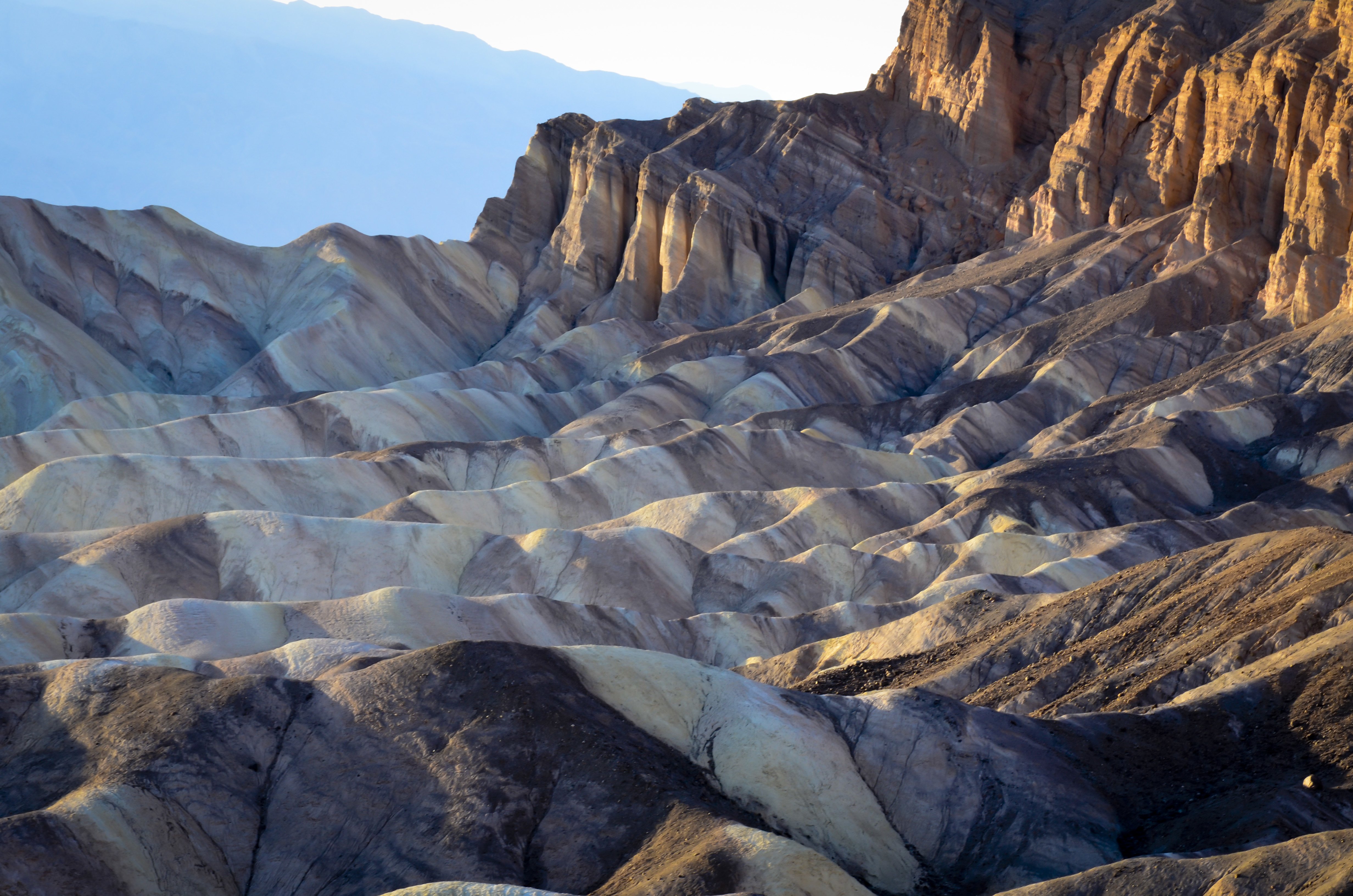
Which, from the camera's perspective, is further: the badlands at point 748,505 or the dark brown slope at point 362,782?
the badlands at point 748,505

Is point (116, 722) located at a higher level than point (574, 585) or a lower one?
higher

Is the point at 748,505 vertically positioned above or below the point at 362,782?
below

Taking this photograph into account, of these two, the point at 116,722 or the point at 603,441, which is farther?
the point at 603,441

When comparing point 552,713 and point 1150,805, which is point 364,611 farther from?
point 1150,805

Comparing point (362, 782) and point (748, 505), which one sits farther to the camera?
point (748, 505)

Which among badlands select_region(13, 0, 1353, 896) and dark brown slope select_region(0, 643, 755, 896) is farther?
badlands select_region(13, 0, 1353, 896)

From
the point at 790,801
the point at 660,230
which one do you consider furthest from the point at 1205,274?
the point at 790,801

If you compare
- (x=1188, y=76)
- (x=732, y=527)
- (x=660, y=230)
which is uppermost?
(x=1188, y=76)

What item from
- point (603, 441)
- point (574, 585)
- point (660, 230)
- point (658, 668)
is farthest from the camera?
point (660, 230)
